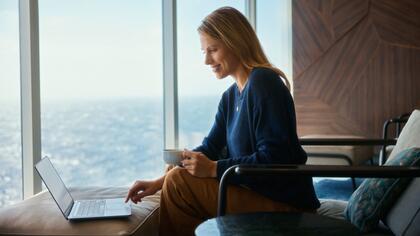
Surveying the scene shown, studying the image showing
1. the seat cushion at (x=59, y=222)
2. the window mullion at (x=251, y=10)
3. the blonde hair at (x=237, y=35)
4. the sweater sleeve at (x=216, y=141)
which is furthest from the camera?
the window mullion at (x=251, y=10)

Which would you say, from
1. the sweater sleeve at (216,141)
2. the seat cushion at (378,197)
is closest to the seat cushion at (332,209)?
the seat cushion at (378,197)

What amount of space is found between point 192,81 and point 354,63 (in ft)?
6.89

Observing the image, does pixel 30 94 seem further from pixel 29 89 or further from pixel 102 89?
pixel 102 89

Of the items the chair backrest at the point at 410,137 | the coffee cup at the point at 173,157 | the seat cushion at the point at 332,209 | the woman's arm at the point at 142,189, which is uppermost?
the chair backrest at the point at 410,137

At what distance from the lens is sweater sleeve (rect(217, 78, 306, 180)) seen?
1529 mm

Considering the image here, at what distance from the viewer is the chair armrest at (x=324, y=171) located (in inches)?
51.1

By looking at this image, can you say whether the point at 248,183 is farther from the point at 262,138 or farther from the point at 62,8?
the point at 62,8

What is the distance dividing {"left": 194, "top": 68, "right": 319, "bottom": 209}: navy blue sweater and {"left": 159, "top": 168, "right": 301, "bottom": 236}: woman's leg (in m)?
0.03

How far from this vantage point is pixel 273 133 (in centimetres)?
154

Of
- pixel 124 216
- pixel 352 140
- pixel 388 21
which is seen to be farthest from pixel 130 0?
pixel 388 21

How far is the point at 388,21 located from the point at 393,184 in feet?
12.7

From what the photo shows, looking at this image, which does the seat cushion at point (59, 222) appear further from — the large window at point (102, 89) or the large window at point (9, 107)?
the large window at point (102, 89)

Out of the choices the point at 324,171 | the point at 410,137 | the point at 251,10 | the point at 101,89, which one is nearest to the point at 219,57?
the point at 324,171

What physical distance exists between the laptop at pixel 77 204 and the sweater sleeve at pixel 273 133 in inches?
15.6
